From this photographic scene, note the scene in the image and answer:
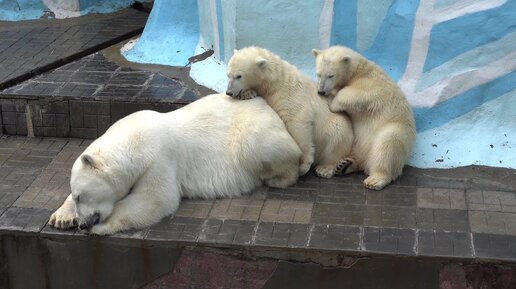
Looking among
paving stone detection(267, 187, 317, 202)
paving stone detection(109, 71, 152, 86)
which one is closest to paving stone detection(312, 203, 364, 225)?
paving stone detection(267, 187, 317, 202)

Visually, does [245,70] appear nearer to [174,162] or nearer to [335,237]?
[174,162]

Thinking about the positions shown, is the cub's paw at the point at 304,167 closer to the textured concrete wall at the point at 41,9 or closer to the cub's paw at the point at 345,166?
the cub's paw at the point at 345,166

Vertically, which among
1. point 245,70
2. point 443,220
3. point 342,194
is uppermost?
point 245,70

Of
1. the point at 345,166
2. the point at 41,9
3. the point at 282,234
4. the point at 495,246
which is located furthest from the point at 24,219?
the point at 41,9

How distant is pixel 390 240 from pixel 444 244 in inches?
12.3

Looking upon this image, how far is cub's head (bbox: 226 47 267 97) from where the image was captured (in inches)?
194

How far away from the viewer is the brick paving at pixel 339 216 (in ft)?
14.3

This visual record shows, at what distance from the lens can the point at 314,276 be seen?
439 cm

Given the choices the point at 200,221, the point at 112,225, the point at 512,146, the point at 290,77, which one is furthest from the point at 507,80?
the point at 112,225

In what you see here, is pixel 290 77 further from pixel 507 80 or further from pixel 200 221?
pixel 507 80

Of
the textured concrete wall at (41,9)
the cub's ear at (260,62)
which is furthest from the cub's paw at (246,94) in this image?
the textured concrete wall at (41,9)

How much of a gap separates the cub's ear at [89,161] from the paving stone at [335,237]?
1367 mm

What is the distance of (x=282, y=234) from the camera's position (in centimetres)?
449

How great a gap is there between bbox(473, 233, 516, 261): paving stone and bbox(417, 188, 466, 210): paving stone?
399 millimetres
